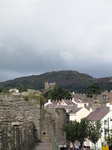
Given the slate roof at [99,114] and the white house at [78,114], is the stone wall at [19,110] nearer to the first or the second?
the slate roof at [99,114]

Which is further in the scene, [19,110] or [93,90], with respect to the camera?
[93,90]

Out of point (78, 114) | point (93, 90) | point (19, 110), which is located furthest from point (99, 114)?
point (93, 90)

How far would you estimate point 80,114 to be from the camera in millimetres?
89688

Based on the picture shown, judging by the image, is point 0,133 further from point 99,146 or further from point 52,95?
point 52,95

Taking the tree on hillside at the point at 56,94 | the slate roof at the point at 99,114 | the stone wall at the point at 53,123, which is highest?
the tree on hillside at the point at 56,94

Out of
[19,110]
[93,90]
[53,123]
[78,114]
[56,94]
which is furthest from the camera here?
[93,90]

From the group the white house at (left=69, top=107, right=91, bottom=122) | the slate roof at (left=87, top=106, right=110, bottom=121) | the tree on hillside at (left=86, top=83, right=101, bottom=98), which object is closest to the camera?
the slate roof at (left=87, top=106, right=110, bottom=121)

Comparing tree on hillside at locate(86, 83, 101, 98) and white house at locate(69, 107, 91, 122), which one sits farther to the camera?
tree on hillside at locate(86, 83, 101, 98)

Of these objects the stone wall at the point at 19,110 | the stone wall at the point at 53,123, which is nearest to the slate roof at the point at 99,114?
the stone wall at the point at 53,123

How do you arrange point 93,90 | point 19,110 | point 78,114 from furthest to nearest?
point 93,90 → point 78,114 → point 19,110

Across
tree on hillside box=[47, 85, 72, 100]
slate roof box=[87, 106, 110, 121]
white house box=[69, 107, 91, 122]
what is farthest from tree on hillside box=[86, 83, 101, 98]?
slate roof box=[87, 106, 110, 121]

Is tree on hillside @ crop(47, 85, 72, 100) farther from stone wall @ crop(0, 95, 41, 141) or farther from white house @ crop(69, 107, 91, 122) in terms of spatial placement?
stone wall @ crop(0, 95, 41, 141)

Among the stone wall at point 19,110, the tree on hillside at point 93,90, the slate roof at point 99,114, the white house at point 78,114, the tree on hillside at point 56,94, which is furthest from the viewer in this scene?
the tree on hillside at point 93,90

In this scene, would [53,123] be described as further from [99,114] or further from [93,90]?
[93,90]
